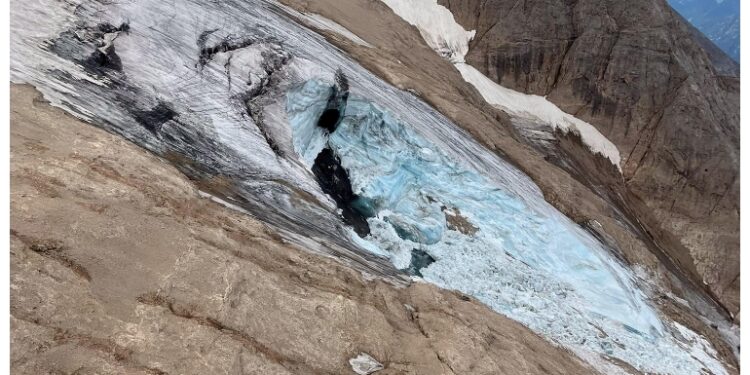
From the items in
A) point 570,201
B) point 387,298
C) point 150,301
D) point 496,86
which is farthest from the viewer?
point 496,86

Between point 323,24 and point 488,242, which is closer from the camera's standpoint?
point 488,242

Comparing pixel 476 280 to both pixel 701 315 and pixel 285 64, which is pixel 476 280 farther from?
pixel 701 315

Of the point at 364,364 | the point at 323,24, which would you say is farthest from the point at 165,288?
the point at 323,24

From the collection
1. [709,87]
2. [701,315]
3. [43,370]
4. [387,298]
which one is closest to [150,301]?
[43,370]

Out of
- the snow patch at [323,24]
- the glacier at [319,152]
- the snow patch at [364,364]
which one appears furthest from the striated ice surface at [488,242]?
the snow patch at [323,24]

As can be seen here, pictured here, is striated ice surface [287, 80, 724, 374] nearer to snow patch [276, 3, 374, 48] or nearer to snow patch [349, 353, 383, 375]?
snow patch [349, 353, 383, 375]

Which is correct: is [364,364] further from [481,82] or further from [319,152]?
[481,82]

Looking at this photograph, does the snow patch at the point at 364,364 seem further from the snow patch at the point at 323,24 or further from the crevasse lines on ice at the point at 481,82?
the crevasse lines on ice at the point at 481,82
